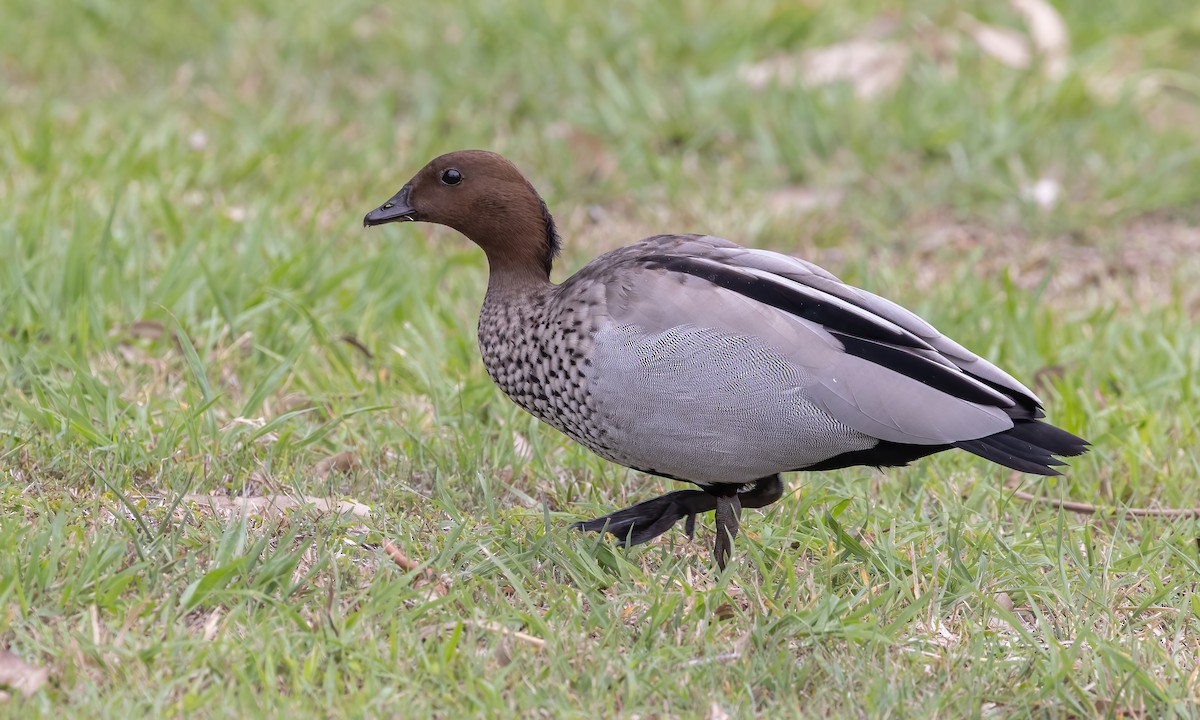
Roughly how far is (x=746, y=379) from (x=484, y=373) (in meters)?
1.61

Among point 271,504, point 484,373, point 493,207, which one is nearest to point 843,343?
point 493,207

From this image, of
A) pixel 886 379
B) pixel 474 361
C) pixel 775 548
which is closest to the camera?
pixel 886 379

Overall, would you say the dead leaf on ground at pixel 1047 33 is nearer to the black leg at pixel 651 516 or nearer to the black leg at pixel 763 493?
the black leg at pixel 763 493

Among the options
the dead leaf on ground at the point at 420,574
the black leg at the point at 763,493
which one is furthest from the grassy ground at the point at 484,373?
the black leg at the point at 763,493

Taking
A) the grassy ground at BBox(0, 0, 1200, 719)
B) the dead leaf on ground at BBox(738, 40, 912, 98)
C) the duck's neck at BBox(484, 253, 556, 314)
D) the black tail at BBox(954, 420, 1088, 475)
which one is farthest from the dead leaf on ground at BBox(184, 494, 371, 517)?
the dead leaf on ground at BBox(738, 40, 912, 98)

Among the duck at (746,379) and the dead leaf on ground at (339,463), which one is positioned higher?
the duck at (746,379)

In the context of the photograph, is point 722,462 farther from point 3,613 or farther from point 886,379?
point 3,613

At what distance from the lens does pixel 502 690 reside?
9.93 feet

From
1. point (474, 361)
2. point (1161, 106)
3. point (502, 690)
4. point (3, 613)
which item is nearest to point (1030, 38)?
point (1161, 106)

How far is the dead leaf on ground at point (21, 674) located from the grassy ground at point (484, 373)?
1.1 inches

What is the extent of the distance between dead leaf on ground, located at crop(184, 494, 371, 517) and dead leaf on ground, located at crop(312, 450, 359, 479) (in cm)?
28

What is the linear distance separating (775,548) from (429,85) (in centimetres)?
410

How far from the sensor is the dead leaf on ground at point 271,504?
12.0 ft

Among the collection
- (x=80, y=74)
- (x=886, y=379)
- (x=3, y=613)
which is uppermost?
(x=80, y=74)
